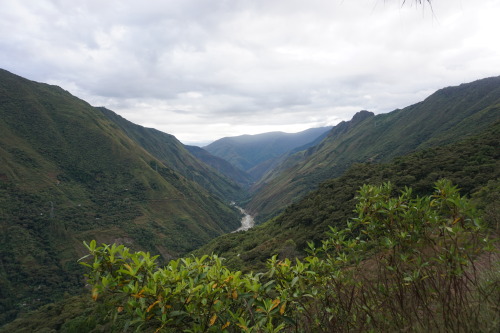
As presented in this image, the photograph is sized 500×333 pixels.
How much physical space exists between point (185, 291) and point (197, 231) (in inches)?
4868

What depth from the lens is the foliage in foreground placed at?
2684 mm

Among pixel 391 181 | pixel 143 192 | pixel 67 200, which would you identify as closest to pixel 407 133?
pixel 391 181

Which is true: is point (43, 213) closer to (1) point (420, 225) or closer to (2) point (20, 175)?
(2) point (20, 175)

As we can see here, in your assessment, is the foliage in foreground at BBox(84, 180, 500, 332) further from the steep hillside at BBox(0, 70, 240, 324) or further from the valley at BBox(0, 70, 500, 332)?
the steep hillside at BBox(0, 70, 240, 324)

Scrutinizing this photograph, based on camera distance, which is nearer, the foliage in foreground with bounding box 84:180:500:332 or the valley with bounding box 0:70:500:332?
the foliage in foreground with bounding box 84:180:500:332

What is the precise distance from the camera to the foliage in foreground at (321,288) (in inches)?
106

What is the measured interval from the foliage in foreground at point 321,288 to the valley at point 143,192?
0.17 meters

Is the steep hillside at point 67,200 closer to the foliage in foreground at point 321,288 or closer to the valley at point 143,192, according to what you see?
the valley at point 143,192

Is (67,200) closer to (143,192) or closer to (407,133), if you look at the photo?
(143,192)

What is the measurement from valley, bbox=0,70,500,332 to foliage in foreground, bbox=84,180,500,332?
6.7 inches

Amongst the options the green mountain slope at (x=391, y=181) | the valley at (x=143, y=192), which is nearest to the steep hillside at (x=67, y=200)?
the valley at (x=143, y=192)

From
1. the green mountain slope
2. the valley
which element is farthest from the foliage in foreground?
the green mountain slope

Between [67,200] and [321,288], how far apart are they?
419ft

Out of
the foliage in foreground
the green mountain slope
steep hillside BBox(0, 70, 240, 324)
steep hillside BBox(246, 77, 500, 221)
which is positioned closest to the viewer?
the foliage in foreground
